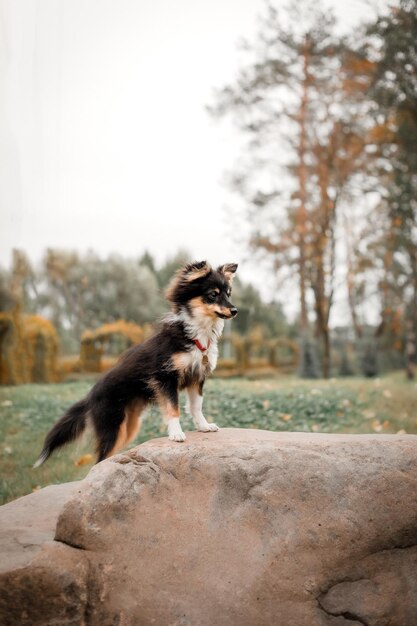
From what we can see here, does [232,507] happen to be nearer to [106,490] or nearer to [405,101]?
[106,490]

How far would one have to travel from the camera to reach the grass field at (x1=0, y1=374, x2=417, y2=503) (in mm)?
7273

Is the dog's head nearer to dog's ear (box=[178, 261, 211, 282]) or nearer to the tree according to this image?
dog's ear (box=[178, 261, 211, 282])

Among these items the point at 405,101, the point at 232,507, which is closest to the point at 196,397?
the point at 232,507

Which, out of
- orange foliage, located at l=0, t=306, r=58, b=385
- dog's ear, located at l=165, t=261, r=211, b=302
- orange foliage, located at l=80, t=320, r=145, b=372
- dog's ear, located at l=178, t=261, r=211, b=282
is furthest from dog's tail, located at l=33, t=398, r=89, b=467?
orange foliage, located at l=80, t=320, r=145, b=372

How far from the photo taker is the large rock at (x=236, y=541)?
12.1ft

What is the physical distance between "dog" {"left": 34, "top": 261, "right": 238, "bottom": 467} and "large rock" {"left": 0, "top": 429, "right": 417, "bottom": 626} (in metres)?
0.45

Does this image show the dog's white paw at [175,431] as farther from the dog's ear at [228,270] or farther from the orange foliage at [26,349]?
the orange foliage at [26,349]

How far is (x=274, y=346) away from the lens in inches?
816

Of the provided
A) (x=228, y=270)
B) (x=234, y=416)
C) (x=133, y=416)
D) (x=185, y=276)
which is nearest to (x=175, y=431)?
(x=133, y=416)

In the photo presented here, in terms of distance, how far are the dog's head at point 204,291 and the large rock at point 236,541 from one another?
3.25 ft

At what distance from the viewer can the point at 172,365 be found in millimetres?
4352

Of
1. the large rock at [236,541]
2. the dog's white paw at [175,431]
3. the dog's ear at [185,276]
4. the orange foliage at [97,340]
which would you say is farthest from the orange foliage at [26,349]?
the large rock at [236,541]

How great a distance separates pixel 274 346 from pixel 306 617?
17.1m

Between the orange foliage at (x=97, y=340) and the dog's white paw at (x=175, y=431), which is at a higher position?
the orange foliage at (x=97, y=340)
